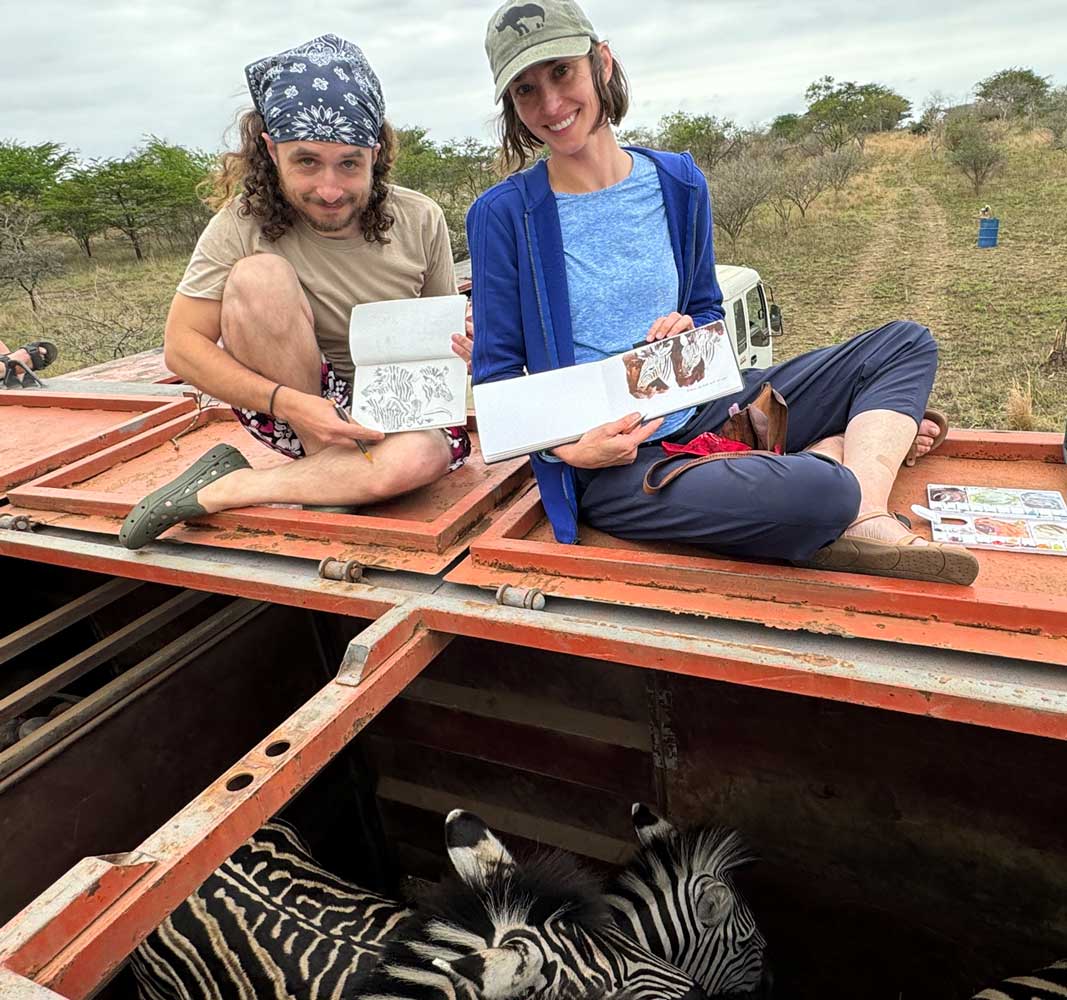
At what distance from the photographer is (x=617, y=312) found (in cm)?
198

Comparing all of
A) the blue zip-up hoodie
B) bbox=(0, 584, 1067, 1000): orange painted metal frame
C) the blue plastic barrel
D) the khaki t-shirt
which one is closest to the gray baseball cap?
the blue zip-up hoodie

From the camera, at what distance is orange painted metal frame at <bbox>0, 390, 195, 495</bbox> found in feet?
9.24

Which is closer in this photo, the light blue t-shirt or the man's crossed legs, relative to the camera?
the light blue t-shirt

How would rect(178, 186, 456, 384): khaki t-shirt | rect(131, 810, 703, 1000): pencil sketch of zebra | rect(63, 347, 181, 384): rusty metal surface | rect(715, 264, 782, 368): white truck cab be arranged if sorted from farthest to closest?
rect(715, 264, 782, 368): white truck cab → rect(63, 347, 181, 384): rusty metal surface → rect(178, 186, 456, 384): khaki t-shirt → rect(131, 810, 703, 1000): pencil sketch of zebra

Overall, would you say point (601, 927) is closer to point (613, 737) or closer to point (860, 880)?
point (613, 737)

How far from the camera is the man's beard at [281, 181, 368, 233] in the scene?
220 cm

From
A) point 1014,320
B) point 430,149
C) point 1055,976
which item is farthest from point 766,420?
point 430,149

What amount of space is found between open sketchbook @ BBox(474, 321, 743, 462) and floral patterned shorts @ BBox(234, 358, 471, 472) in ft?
2.01

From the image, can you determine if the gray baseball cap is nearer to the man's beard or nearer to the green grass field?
the man's beard

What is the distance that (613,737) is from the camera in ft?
7.86

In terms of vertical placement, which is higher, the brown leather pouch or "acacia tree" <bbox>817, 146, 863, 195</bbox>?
"acacia tree" <bbox>817, 146, 863, 195</bbox>

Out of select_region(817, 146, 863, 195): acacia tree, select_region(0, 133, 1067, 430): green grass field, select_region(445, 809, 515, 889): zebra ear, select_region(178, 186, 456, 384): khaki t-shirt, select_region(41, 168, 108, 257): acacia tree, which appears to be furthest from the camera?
select_region(41, 168, 108, 257): acacia tree

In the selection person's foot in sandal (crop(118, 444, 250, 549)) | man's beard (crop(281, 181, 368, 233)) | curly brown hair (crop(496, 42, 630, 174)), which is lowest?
person's foot in sandal (crop(118, 444, 250, 549))

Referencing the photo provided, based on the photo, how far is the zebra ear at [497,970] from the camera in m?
1.42
